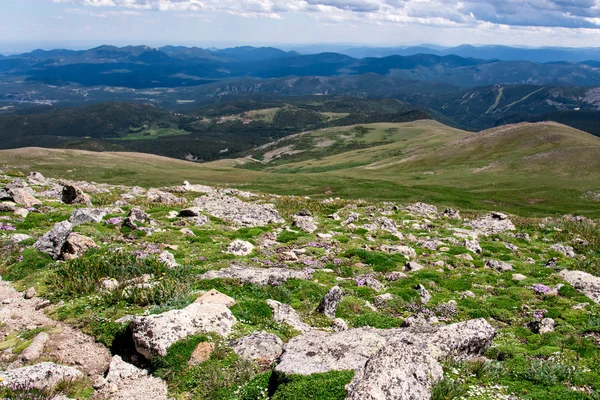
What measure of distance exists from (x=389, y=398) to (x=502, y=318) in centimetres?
1020

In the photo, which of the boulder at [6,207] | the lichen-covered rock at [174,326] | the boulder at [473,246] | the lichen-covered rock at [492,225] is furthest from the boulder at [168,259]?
the lichen-covered rock at [492,225]

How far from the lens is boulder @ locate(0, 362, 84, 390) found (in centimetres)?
883

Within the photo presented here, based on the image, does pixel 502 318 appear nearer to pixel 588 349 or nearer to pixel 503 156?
pixel 588 349

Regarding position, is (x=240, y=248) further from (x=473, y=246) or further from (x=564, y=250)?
(x=564, y=250)

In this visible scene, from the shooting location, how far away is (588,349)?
11914 mm

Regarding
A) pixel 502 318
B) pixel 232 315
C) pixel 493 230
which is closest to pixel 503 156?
pixel 493 230

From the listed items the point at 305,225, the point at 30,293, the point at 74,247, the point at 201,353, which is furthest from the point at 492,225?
the point at 30,293

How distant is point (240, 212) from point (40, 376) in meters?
23.5

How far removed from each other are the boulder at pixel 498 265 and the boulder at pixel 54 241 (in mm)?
23489

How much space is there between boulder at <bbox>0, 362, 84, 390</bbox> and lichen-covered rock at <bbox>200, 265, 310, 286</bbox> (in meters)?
7.07

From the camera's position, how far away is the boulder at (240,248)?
836 inches

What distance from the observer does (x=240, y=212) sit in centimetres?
3247

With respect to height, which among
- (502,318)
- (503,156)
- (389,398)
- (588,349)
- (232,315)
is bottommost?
(503,156)

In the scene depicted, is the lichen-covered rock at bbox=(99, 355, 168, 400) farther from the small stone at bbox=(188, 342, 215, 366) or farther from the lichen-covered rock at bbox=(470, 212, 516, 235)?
the lichen-covered rock at bbox=(470, 212, 516, 235)
